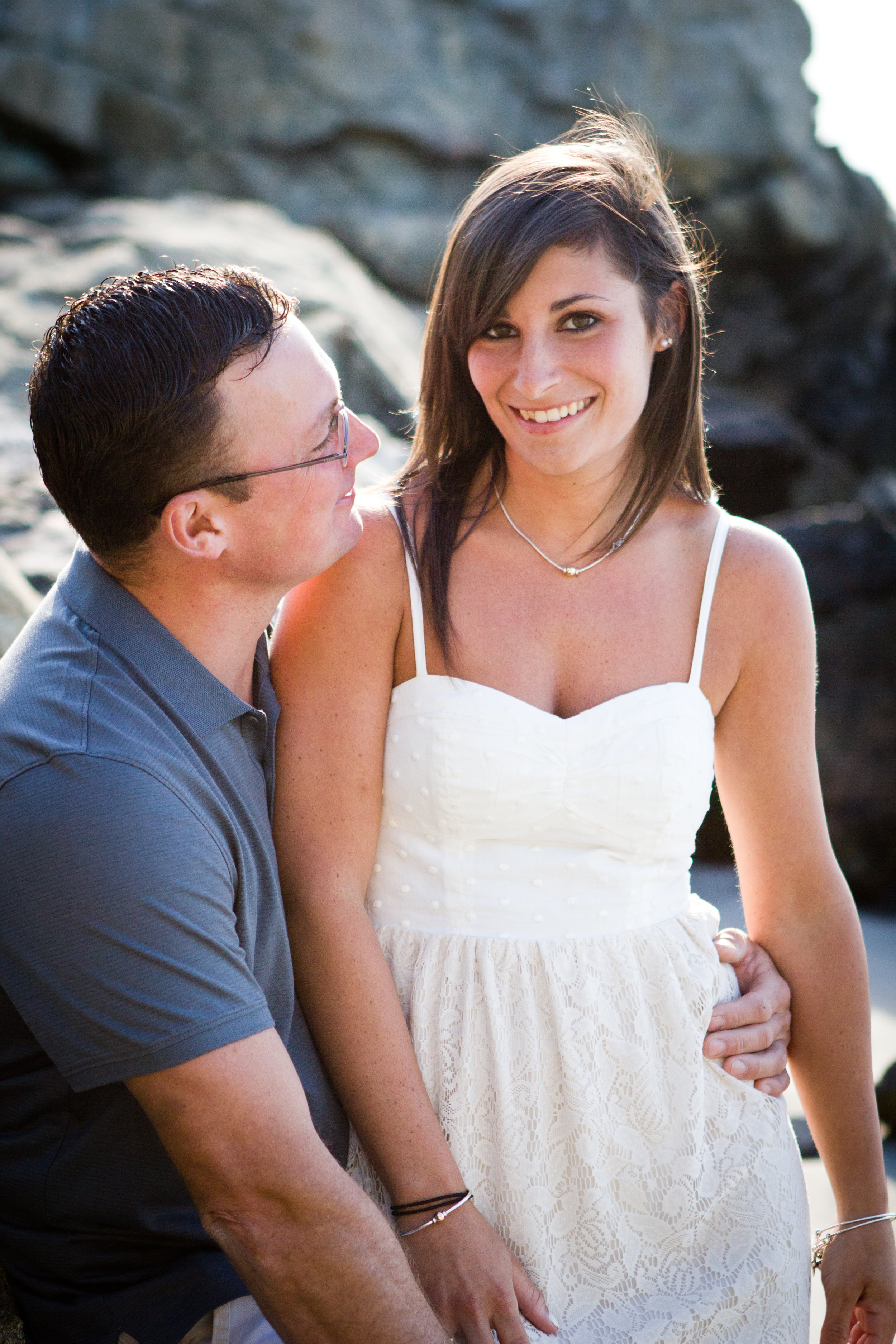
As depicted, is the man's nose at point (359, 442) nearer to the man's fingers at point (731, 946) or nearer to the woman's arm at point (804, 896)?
the woman's arm at point (804, 896)

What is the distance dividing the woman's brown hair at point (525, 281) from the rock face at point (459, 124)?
6.49 metres

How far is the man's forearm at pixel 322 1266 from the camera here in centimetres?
141

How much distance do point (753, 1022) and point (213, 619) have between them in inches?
44.9

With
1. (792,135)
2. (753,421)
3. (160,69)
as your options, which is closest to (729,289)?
(792,135)

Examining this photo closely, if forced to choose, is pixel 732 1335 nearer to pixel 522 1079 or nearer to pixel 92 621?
pixel 522 1079

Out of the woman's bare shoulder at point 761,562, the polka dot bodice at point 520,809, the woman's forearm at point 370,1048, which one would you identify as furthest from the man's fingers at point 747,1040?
the woman's bare shoulder at point 761,562

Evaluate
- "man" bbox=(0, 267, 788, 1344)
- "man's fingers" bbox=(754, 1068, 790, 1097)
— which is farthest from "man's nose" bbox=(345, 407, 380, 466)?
"man's fingers" bbox=(754, 1068, 790, 1097)

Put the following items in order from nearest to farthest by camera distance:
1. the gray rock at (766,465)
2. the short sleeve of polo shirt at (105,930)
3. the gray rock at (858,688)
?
1. the short sleeve of polo shirt at (105,930)
2. the gray rock at (858,688)
3. the gray rock at (766,465)

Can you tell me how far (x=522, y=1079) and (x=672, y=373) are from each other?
128cm

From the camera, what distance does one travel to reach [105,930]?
4.41 ft

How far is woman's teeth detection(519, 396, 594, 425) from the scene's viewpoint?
6.23 feet

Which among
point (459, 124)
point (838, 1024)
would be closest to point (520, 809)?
point (838, 1024)

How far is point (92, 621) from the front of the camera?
1571 mm

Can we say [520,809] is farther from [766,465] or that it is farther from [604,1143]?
[766,465]
